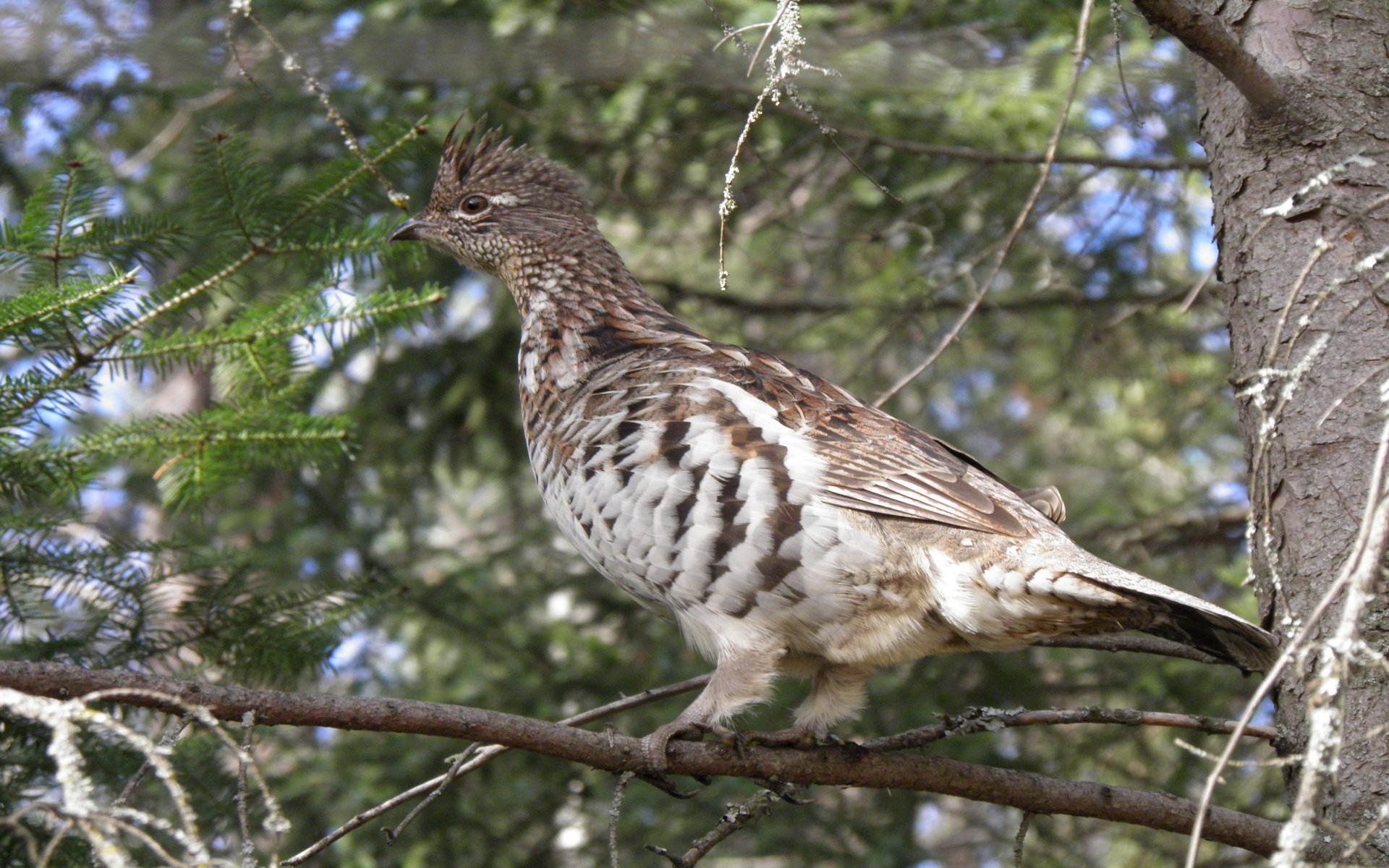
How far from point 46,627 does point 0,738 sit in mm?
426

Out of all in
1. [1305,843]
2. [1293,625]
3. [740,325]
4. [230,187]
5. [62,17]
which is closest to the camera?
[1305,843]

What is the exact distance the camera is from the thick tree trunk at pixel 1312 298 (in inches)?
108

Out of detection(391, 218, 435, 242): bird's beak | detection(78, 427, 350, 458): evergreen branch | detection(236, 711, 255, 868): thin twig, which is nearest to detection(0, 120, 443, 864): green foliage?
detection(78, 427, 350, 458): evergreen branch

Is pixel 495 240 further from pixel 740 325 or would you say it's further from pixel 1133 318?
pixel 1133 318

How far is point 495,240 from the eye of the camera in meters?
4.58

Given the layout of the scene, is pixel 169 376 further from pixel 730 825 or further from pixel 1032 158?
pixel 1032 158

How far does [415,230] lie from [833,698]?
2.29 meters

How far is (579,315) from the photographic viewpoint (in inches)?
171

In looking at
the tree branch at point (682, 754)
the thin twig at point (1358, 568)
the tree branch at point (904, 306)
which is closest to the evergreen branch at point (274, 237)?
the tree branch at point (682, 754)

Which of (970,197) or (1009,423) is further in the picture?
(1009,423)

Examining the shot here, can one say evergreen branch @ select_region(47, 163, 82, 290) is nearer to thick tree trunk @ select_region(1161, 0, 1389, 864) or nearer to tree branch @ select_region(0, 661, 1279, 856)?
tree branch @ select_region(0, 661, 1279, 856)

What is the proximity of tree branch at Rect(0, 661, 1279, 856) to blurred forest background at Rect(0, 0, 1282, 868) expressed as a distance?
0.91 meters

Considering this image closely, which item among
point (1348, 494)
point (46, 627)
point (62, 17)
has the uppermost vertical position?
point (62, 17)

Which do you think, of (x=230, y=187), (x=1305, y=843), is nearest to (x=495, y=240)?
(x=230, y=187)
